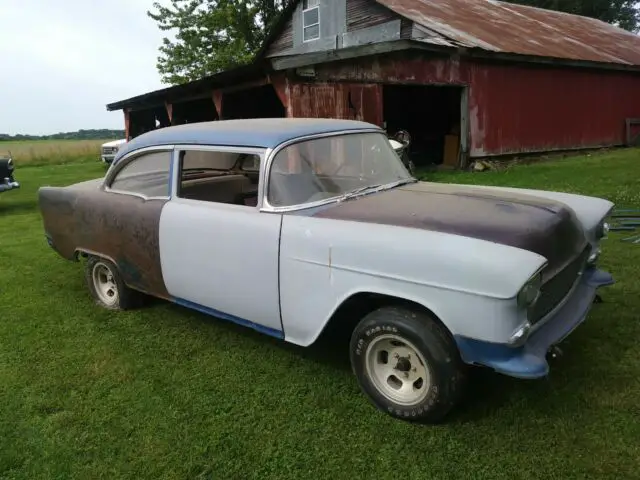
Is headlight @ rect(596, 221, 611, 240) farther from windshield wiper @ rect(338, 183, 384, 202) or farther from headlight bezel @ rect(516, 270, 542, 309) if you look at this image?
windshield wiper @ rect(338, 183, 384, 202)

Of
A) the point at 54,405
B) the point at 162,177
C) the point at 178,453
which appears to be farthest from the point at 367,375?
the point at 162,177

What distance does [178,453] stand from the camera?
2.66 meters

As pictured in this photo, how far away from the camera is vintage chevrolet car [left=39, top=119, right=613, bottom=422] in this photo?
247 centimetres

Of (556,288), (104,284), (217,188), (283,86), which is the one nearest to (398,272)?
(556,288)

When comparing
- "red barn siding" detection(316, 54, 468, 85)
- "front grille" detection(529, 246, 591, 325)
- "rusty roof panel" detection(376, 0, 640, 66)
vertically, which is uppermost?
"rusty roof panel" detection(376, 0, 640, 66)

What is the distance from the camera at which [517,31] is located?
1616 centimetres

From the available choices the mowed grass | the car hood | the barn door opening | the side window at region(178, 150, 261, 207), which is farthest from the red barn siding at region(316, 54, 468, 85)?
the mowed grass

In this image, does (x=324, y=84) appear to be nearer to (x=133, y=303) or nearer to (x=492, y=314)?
(x=133, y=303)

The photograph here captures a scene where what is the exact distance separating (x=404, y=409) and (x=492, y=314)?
31.7 inches

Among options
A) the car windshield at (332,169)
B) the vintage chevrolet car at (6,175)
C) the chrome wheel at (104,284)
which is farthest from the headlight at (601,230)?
the vintage chevrolet car at (6,175)

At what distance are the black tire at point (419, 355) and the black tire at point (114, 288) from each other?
7.94ft

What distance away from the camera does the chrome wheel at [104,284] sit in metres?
4.62

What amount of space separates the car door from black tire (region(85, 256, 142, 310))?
782mm

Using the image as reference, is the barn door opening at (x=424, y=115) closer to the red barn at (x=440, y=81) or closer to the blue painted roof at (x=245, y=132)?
the red barn at (x=440, y=81)
